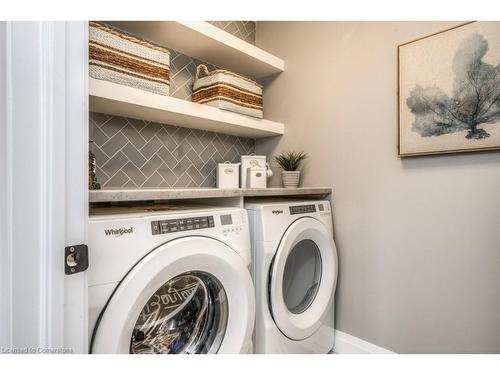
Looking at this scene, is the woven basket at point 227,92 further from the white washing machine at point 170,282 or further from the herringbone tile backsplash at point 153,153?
the white washing machine at point 170,282

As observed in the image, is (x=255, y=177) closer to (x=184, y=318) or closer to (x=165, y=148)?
(x=165, y=148)

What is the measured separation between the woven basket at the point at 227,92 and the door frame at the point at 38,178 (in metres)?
1.03

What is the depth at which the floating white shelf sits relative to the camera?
1.23 meters

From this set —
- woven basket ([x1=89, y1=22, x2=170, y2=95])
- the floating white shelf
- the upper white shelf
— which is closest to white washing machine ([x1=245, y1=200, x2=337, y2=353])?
the floating white shelf

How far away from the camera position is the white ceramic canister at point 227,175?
178cm

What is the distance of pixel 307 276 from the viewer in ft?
5.64

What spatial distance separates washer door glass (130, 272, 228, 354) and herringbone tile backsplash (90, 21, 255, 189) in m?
0.78

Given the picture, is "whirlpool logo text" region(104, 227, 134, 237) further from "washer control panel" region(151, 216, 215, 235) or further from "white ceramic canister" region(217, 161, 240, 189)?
"white ceramic canister" region(217, 161, 240, 189)

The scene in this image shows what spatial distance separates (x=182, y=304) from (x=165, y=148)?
38.8 inches

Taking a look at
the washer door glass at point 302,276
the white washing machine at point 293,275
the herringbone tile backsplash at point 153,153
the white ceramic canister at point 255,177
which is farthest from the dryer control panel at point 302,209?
the herringbone tile backsplash at point 153,153

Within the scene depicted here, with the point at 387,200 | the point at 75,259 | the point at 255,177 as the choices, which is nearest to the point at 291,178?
the point at 255,177

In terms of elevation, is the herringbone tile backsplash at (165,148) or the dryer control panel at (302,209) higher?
the herringbone tile backsplash at (165,148)

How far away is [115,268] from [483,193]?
1512 mm
